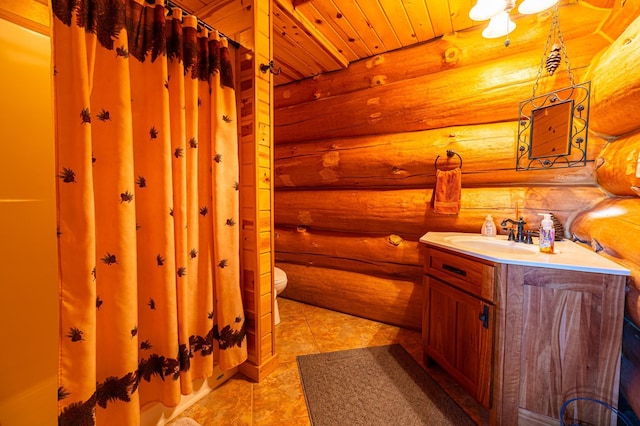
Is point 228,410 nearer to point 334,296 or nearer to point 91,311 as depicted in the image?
point 91,311

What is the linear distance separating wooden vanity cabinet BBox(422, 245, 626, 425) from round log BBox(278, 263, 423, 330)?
86 centimetres

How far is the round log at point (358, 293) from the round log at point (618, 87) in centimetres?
159

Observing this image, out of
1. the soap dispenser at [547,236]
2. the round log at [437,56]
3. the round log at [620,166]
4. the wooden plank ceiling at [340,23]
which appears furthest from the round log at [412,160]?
the wooden plank ceiling at [340,23]

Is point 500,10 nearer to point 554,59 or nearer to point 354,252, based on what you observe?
point 554,59

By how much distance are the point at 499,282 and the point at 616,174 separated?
3.01ft

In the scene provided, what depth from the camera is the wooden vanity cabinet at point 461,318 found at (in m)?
1.26

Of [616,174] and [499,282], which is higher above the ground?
[616,174]

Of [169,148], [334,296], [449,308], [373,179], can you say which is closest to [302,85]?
[373,179]

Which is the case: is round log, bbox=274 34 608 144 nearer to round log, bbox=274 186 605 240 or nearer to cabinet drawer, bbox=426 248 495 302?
round log, bbox=274 186 605 240

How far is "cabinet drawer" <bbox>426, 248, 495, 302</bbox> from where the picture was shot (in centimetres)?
125

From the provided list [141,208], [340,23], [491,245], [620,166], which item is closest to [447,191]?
[491,245]

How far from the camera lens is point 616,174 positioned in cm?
135

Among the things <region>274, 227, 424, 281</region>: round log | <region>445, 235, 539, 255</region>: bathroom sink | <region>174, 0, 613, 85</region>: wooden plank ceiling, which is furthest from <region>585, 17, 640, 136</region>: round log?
<region>274, 227, 424, 281</region>: round log

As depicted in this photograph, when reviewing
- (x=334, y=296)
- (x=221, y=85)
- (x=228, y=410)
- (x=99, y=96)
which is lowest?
(x=228, y=410)
